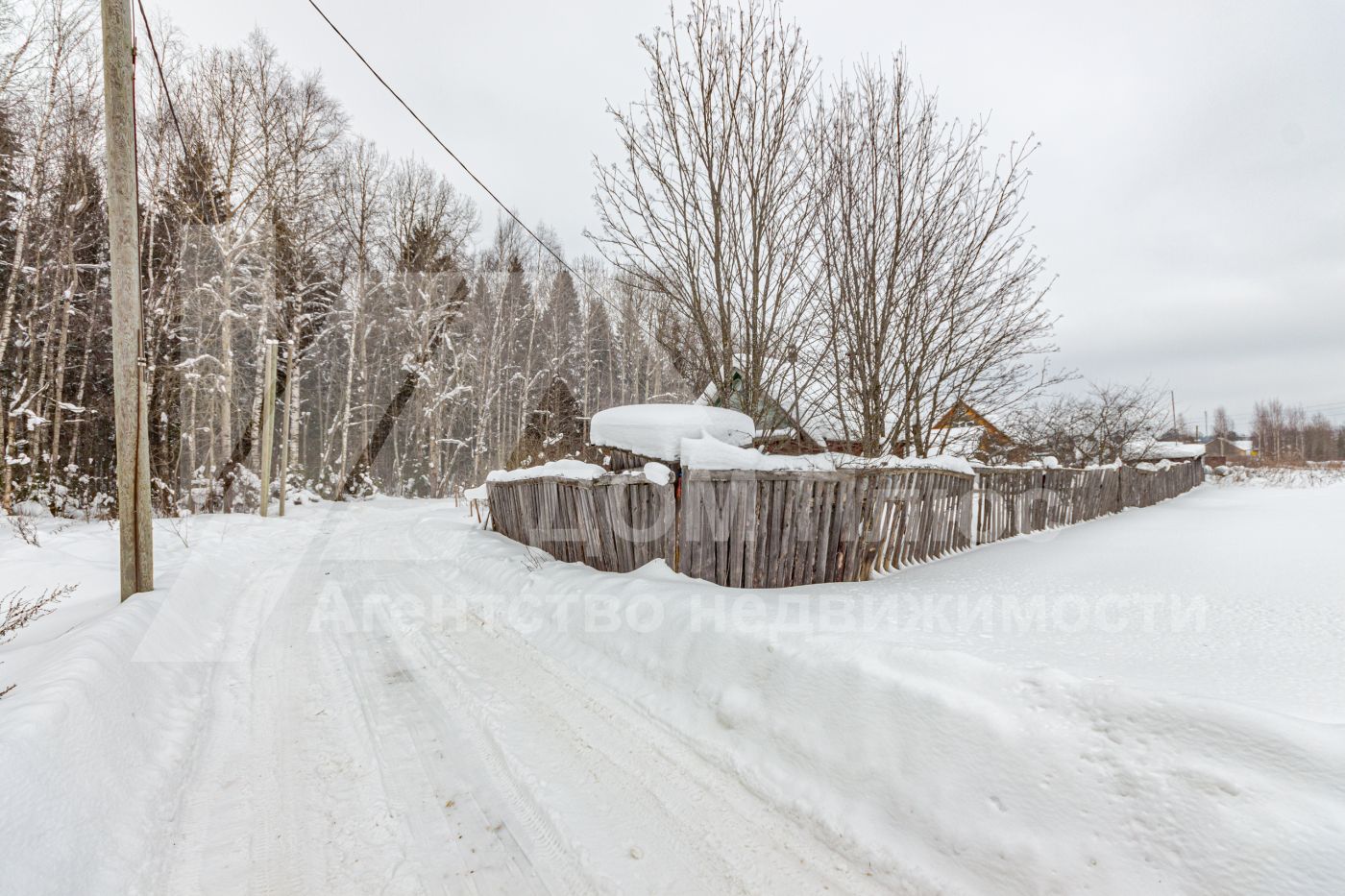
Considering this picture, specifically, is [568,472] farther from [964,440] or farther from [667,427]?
Answer: [964,440]

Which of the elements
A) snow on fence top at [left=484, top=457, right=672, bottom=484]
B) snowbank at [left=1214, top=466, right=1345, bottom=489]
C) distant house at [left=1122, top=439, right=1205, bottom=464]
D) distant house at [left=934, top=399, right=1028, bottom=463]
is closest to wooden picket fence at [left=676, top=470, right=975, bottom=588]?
snow on fence top at [left=484, top=457, right=672, bottom=484]

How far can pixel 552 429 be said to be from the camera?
1008 inches

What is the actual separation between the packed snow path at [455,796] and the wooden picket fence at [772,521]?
1.67m

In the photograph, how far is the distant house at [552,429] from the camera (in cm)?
→ 2255

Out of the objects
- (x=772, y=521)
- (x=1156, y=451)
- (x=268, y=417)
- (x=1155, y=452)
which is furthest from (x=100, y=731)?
(x=1156, y=451)

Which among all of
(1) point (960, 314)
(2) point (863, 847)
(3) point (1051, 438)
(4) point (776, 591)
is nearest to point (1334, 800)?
(2) point (863, 847)

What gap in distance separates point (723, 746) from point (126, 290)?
610cm

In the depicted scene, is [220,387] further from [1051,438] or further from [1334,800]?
[1051,438]

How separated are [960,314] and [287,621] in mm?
8154

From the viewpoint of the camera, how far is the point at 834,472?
16.5 feet

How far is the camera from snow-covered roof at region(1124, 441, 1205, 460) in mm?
19281

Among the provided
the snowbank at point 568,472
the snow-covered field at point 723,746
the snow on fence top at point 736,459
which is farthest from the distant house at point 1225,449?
the snow-covered field at point 723,746

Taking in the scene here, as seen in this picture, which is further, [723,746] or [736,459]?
[736,459]

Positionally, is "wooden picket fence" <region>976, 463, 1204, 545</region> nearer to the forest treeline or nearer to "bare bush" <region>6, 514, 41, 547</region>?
the forest treeline
